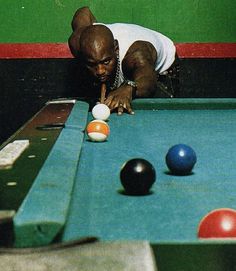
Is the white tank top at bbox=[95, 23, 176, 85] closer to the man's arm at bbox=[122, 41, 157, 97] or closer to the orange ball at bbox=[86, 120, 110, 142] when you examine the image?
the man's arm at bbox=[122, 41, 157, 97]

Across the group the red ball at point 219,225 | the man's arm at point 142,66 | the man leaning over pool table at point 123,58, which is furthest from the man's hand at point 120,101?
the red ball at point 219,225

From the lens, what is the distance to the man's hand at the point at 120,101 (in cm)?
315

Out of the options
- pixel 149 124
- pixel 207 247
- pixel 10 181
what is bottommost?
pixel 149 124

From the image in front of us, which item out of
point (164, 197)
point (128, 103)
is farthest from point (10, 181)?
point (128, 103)

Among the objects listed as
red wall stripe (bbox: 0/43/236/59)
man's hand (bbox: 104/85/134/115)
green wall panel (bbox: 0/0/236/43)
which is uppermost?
green wall panel (bbox: 0/0/236/43)

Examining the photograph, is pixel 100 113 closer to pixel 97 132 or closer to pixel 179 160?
pixel 97 132

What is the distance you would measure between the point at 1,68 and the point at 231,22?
2156 mm

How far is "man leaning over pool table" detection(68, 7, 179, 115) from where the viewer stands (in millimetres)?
3570

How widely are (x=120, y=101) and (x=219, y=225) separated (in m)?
2.20

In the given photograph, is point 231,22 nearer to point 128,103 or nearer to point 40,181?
point 128,103

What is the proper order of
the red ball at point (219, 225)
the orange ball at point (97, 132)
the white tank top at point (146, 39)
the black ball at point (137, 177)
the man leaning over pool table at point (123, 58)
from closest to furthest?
the red ball at point (219, 225) → the black ball at point (137, 177) → the orange ball at point (97, 132) → the man leaning over pool table at point (123, 58) → the white tank top at point (146, 39)

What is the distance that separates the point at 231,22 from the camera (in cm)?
496

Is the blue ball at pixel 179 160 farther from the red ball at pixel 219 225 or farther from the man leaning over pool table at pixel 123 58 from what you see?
the man leaning over pool table at pixel 123 58

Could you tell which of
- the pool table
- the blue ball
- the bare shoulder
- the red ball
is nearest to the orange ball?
the pool table
